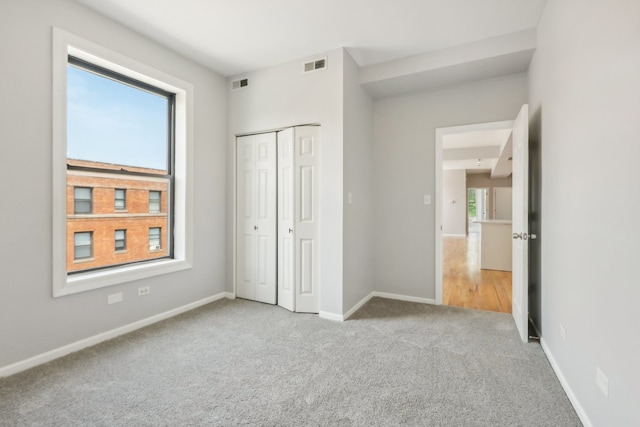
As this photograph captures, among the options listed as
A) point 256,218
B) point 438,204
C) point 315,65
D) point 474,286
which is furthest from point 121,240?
point 474,286

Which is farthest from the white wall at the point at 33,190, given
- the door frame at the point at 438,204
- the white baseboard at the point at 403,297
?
the door frame at the point at 438,204

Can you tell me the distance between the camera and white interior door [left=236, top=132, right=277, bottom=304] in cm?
373

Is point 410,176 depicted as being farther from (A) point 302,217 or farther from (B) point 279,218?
(B) point 279,218

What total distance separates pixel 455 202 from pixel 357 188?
1013 centimetres

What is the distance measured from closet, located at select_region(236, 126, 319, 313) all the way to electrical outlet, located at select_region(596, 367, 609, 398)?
7.87 feet

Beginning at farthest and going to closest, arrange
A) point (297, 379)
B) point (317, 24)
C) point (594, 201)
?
point (317, 24)
point (297, 379)
point (594, 201)

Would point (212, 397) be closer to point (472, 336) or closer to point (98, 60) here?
point (472, 336)

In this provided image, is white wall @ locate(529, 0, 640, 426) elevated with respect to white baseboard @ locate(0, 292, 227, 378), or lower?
elevated

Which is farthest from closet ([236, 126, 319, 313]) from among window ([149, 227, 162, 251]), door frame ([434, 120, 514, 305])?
door frame ([434, 120, 514, 305])

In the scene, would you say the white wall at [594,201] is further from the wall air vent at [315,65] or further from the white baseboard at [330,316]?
the wall air vent at [315,65]

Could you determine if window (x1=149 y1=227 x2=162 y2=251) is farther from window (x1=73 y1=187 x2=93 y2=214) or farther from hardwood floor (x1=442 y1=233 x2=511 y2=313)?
hardwood floor (x1=442 y1=233 x2=511 y2=313)

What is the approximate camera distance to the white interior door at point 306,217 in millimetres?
3438

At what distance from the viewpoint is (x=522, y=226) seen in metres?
2.71

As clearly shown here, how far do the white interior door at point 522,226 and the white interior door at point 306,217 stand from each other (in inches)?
77.2
